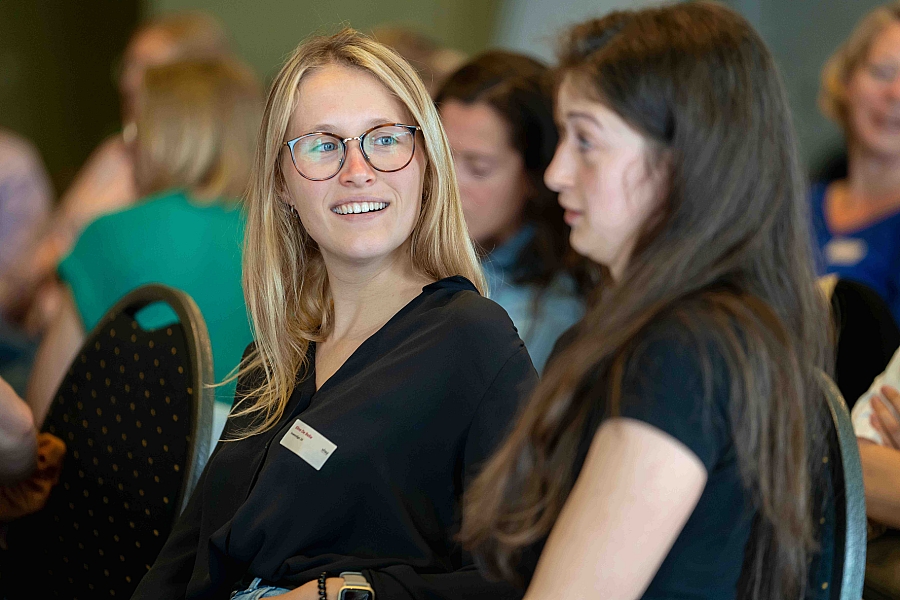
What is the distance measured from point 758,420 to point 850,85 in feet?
9.00

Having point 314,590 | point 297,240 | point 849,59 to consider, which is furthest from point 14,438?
point 849,59

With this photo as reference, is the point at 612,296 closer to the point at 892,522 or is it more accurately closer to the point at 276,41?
the point at 892,522

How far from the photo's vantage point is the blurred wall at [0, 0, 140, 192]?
497 centimetres

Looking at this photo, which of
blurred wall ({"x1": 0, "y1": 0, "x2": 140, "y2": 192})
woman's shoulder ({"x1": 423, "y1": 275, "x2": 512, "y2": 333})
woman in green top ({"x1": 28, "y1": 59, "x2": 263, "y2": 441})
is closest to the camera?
woman's shoulder ({"x1": 423, "y1": 275, "x2": 512, "y2": 333})

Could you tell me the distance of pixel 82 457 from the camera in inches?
67.6

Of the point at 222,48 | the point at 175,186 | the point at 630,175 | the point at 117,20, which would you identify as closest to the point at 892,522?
the point at 630,175

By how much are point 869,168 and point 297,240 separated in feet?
7.83

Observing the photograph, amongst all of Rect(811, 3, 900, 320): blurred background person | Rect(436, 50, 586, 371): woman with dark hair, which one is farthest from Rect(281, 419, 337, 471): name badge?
Rect(811, 3, 900, 320): blurred background person

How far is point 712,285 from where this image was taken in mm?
1009

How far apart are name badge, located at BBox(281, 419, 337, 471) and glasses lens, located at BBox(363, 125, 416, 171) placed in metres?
0.41

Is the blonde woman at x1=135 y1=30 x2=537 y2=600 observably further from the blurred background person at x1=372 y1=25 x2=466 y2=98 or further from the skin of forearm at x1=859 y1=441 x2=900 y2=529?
the blurred background person at x1=372 y1=25 x2=466 y2=98

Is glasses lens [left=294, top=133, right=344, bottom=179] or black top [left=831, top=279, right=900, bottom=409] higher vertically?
glasses lens [left=294, top=133, right=344, bottom=179]

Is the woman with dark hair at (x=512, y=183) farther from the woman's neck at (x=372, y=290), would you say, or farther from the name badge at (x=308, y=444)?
the name badge at (x=308, y=444)

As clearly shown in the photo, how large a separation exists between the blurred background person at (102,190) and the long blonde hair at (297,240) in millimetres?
2328
